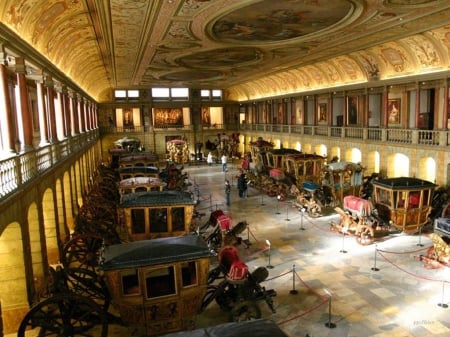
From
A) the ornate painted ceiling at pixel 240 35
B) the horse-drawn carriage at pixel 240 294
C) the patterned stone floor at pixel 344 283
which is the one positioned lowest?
the patterned stone floor at pixel 344 283

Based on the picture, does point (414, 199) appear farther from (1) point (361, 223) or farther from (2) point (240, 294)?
Result: (2) point (240, 294)

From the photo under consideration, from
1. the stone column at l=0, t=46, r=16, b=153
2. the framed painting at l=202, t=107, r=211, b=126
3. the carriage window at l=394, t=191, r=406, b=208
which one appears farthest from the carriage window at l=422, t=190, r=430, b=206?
the framed painting at l=202, t=107, r=211, b=126

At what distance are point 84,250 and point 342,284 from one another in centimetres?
716

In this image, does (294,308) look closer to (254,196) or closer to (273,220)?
(273,220)

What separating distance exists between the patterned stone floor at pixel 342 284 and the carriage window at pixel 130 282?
3.44 feet

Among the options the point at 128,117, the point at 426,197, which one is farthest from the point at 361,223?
the point at 128,117

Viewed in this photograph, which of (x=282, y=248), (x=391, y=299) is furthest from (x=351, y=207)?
(x=391, y=299)

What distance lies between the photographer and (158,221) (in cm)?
1179

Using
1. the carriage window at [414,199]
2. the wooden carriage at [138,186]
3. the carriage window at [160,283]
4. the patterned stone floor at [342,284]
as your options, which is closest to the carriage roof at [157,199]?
the wooden carriage at [138,186]

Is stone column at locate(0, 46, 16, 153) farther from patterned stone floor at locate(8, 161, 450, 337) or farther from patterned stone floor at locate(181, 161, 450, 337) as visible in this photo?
patterned stone floor at locate(181, 161, 450, 337)

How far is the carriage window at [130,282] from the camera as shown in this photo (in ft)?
26.4

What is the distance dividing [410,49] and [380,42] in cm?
146

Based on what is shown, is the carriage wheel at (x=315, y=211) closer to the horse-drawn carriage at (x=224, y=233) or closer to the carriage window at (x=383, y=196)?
the carriage window at (x=383, y=196)

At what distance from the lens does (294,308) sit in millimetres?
9430
